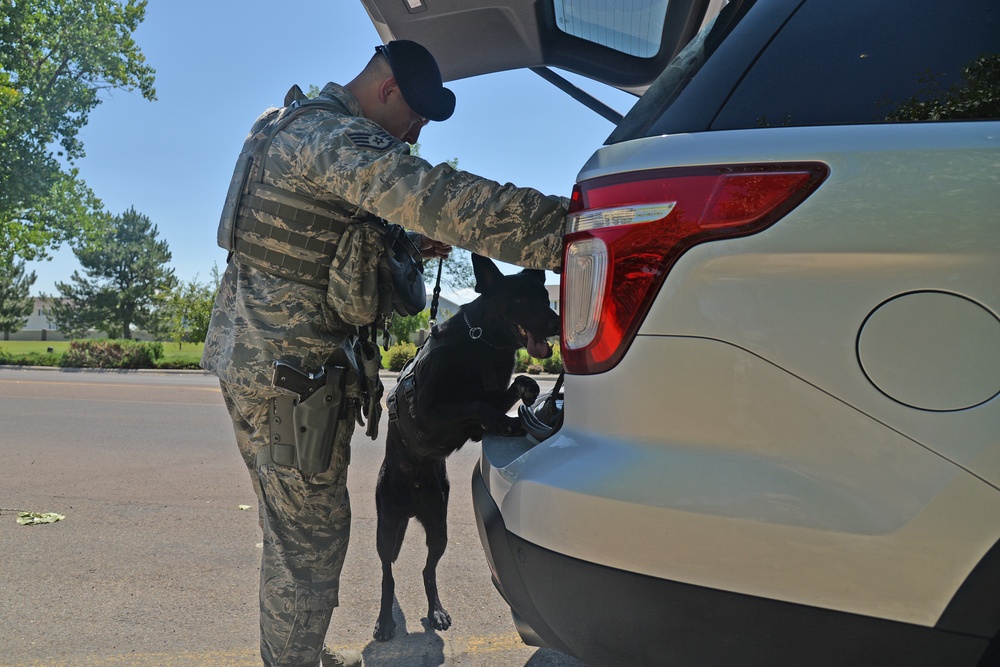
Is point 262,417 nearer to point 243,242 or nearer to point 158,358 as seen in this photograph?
point 243,242

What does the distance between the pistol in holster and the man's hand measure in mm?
717

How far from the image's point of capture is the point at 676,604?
118 centimetres

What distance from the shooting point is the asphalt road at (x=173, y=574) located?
8.96ft

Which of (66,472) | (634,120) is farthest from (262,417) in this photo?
(66,472)

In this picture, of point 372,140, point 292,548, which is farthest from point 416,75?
point 292,548

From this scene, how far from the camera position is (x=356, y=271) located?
7.18 ft

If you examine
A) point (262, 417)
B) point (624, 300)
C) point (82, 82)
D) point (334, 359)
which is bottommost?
point (262, 417)

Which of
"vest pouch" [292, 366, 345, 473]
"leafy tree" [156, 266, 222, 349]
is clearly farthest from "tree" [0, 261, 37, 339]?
"vest pouch" [292, 366, 345, 473]

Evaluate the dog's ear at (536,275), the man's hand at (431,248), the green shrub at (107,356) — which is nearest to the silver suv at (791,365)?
the man's hand at (431,248)

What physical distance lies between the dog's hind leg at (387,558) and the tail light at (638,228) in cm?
192

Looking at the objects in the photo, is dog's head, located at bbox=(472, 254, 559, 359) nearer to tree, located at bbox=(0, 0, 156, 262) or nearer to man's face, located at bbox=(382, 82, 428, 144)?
man's face, located at bbox=(382, 82, 428, 144)

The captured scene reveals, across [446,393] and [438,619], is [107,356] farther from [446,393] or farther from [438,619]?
[446,393]

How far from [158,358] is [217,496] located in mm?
20109

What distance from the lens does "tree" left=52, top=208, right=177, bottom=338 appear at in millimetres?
60594
